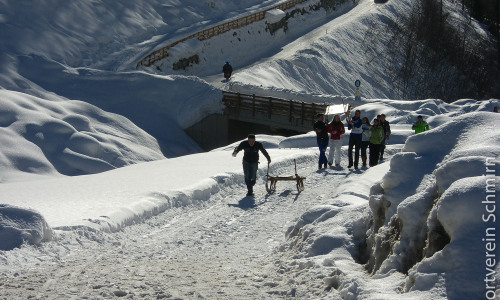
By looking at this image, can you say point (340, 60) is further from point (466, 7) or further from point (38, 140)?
point (38, 140)

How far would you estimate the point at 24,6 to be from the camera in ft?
128

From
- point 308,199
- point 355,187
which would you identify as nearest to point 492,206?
point 355,187

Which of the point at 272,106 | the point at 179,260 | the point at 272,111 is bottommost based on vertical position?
the point at 179,260

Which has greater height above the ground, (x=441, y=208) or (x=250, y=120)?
(x=250, y=120)

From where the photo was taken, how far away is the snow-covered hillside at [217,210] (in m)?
Answer: 6.19

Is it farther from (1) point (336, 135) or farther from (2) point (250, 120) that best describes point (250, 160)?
(2) point (250, 120)

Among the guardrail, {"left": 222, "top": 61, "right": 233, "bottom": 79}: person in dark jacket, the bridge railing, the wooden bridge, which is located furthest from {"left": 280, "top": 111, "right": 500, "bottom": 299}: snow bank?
the guardrail

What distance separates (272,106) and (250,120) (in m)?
1.44

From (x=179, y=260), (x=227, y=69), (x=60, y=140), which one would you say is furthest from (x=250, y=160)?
(x=227, y=69)

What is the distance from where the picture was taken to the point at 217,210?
12758 mm

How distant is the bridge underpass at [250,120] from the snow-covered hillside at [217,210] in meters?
1.29

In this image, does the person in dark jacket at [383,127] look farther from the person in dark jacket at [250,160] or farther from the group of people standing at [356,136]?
the person in dark jacket at [250,160]

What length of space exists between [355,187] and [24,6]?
31.8 meters

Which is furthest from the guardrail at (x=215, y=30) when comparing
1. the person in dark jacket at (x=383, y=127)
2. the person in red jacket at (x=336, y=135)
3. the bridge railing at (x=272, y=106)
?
the person in red jacket at (x=336, y=135)
